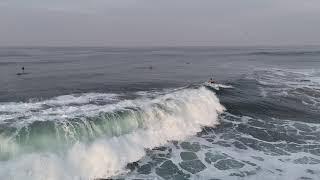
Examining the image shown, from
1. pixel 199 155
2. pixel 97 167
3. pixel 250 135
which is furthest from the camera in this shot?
pixel 250 135

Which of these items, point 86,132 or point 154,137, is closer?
point 86,132

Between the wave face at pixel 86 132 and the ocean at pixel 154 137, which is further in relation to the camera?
the ocean at pixel 154 137

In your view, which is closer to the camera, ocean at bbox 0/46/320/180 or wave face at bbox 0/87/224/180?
wave face at bbox 0/87/224/180

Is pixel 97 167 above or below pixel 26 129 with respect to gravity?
below

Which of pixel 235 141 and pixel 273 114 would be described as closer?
pixel 235 141

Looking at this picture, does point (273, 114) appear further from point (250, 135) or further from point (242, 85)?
point (242, 85)

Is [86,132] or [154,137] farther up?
[86,132]

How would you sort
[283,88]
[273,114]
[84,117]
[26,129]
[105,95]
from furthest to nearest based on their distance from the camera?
[283,88] → [105,95] → [273,114] → [84,117] → [26,129]

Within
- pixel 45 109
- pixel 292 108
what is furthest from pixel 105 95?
pixel 292 108
